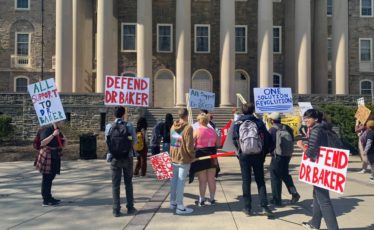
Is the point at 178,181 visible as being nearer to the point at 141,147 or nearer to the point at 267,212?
the point at 267,212

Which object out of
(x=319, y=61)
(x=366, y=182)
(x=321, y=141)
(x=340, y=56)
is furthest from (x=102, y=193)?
(x=319, y=61)

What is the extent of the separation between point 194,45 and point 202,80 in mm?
3077

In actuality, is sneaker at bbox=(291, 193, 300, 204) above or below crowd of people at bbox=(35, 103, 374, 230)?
below

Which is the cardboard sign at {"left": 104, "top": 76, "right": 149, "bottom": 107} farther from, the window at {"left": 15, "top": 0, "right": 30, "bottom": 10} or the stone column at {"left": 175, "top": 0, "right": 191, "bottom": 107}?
the window at {"left": 15, "top": 0, "right": 30, "bottom": 10}

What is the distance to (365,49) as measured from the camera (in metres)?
43.7

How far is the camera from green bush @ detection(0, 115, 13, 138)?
26.4 m

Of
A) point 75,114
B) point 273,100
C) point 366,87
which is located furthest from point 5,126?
point 366,87

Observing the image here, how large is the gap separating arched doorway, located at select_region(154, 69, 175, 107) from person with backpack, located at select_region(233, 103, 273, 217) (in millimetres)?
27811

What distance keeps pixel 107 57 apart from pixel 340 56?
1664 cm

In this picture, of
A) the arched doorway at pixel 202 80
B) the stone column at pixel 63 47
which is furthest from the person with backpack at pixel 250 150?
the arched doorway at pixel 202 80

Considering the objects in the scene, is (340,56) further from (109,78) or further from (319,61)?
(109,78)

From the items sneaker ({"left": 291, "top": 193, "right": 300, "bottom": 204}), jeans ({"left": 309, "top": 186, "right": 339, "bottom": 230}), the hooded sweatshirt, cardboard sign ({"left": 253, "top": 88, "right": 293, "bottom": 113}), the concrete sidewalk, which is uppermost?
cardboard sign ({"left": 253, "top": 88, "right": 293, "bottom": 113})

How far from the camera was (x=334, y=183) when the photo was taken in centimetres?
706

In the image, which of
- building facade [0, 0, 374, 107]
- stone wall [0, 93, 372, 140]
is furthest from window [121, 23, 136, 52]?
stone wall [0, 93, 372, 140]
